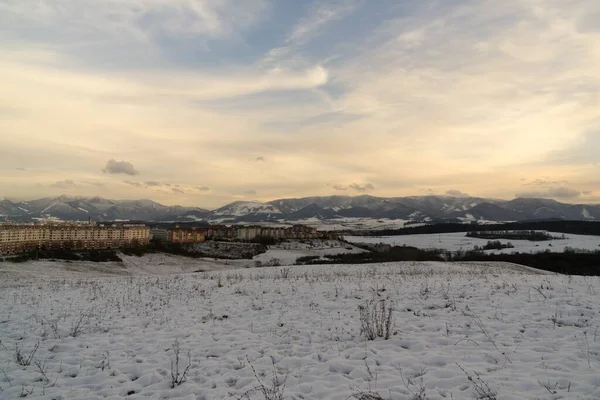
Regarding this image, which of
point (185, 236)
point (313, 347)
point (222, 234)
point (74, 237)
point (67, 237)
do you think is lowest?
point (185, 236)

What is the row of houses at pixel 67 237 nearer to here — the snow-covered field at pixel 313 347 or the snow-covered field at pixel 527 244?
the snow-covered field at pixel 313 347

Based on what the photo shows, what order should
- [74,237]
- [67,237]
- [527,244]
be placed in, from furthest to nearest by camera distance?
[527,244] → [67,237] → [74,237]

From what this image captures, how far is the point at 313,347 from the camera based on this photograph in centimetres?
863

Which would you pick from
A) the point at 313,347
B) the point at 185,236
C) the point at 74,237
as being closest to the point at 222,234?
the point at 185,236

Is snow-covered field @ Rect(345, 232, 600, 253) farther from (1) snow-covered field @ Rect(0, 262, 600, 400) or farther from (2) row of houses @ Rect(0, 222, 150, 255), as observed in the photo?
(2) row of houses @ Rect(0, 222, 150, 255)

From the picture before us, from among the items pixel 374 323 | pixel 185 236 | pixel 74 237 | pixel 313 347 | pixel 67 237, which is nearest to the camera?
pixel 313 347

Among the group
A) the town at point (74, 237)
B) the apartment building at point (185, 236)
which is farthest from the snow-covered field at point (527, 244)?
the apartment building at point (185, 236)

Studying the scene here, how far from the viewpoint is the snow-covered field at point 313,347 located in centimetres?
646

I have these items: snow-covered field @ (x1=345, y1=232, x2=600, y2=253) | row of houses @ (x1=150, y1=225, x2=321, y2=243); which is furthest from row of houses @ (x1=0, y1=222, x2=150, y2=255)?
snow-covered field @ (x1=345, y1=232, x2=600, y2=253)

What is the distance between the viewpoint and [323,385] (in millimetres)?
6590

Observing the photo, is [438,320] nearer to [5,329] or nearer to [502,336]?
[502,336]

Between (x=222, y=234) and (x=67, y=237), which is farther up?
(x=67, y=237)

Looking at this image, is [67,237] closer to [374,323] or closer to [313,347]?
[374,323]

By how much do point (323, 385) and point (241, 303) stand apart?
789 cm
